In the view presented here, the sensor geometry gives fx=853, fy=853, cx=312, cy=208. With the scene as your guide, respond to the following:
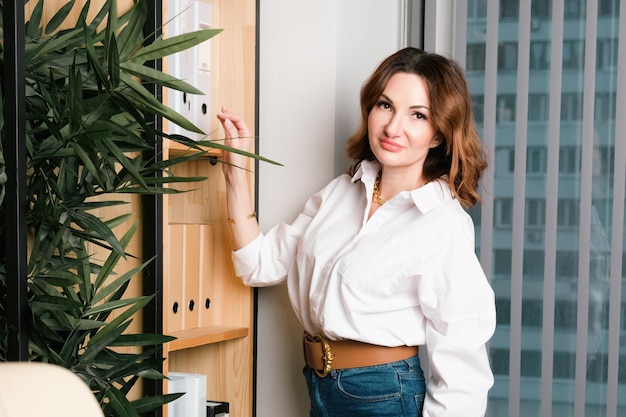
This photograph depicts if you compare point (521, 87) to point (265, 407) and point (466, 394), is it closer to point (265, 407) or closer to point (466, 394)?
point (466, 394)

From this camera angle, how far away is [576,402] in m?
2.42

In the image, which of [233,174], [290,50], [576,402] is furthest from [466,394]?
[290,50]

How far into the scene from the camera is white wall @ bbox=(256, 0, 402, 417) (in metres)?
2.65

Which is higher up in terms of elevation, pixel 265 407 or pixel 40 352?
pixel 40 352

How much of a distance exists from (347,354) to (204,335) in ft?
1.52

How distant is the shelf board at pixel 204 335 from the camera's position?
234 centimetres

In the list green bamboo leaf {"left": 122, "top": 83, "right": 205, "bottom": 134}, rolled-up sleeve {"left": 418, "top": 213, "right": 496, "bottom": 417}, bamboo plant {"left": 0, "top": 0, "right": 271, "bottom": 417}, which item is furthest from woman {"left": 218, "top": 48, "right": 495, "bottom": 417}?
green bamboo leaf {"left": 122, "top": 83, "right": 205, "bottom": 134}

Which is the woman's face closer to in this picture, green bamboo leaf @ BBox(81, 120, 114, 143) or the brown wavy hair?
the brown wavy hair

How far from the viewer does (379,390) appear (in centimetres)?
216

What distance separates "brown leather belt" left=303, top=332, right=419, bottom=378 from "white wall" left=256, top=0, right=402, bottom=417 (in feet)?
1.45

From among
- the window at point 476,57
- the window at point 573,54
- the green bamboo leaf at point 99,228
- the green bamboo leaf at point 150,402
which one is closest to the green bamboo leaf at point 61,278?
the green bamboo leaf at point 99,228

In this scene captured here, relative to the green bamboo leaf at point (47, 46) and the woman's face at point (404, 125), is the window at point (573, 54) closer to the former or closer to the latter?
the woman's face at point (404, 125)

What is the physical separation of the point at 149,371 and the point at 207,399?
2.31 feet

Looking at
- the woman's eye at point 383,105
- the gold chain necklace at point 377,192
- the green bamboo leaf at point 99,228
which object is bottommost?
the green bamboo leaf at point 99,228
